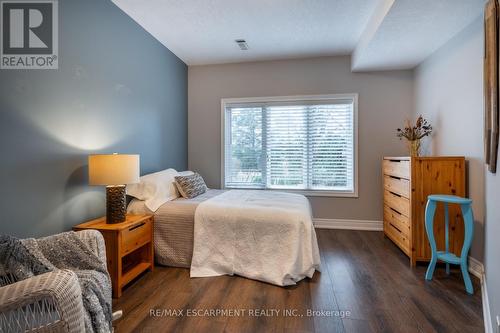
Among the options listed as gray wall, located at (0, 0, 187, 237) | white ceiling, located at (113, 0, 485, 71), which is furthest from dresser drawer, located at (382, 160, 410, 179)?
gray wall, located at (0, 0, 187, 237)

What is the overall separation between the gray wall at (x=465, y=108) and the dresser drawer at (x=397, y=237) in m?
0.55

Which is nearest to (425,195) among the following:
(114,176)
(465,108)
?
(465,108)

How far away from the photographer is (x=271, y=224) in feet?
7.13

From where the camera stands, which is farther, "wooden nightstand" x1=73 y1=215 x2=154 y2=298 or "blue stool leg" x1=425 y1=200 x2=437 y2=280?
"blue stool leg" x1=425 y1=200 x2=437 y2=280

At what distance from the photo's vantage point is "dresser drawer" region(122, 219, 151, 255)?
77.6 inches

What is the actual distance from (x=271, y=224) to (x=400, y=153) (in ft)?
8.56

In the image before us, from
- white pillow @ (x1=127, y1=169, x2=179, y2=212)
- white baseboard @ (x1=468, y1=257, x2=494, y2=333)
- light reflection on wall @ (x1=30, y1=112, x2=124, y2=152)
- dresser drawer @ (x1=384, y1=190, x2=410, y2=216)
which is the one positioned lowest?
white baseboard @ (x1=468, y1=257, x2=494, y2=333)

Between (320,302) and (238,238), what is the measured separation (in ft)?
2.81

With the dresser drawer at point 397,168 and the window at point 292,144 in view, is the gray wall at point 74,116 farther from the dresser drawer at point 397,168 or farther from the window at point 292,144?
the dresser drawer at point 397,168

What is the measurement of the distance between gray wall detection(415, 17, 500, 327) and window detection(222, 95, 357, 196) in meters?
1.03

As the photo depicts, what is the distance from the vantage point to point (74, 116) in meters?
2.01

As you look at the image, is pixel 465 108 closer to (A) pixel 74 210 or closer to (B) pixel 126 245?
(B) pixel 126 245

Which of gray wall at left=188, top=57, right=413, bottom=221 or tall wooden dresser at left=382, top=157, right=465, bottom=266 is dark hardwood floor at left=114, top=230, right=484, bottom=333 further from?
gray wall at left=188, top=57, right=413, bottom=221

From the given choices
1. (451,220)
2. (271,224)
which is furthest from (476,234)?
(271,224)
